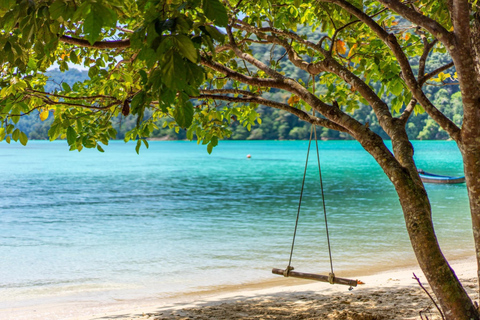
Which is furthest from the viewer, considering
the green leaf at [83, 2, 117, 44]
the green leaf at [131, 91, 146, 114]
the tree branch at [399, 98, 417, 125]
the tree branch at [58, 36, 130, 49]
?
the tree branch at [399, 98, 417, 125]

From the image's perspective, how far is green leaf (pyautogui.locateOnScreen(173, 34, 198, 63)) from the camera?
4.56 feet

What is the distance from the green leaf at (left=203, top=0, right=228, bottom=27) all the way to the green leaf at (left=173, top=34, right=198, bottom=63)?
0.15 metres

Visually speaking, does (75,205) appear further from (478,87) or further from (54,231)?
(478,87)

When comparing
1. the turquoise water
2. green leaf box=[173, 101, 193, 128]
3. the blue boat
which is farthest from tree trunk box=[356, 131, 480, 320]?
the blue boat

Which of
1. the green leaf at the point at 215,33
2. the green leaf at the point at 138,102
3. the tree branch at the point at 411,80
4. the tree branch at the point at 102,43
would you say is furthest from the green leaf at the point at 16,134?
the tree branch at the point at 411,80

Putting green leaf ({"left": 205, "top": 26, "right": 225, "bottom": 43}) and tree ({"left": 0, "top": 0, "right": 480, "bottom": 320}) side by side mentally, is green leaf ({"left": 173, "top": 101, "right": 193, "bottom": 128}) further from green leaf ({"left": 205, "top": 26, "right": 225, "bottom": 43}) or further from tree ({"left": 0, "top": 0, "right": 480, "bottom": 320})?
green leaf ({"left": 205, "top": 26, "right": 225, "bottom": 43})

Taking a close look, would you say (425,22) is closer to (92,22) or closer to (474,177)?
(474,177)

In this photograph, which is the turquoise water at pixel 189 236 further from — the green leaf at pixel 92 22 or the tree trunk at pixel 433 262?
the green leaf at pixel 92 22

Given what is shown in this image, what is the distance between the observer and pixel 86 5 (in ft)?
4.50

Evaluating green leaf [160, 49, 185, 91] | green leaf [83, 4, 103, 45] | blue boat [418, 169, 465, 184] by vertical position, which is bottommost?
blue boat [418, 169, 465, 184]

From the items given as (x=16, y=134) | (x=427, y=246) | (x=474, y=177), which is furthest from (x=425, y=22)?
(x=16, y=134)

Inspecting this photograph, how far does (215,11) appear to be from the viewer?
1.49m

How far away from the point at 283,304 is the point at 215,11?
193 inches

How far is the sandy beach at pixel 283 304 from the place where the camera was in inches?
194
